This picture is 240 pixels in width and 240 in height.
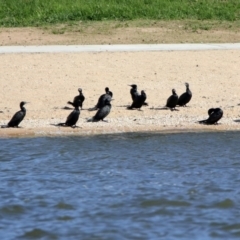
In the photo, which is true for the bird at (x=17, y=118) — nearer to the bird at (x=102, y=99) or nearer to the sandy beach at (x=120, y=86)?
the sandy beach at (x=120, y=86)

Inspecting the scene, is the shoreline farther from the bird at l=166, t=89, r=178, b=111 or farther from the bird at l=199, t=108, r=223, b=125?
the bird at l=166, t=89, r=178, b=111

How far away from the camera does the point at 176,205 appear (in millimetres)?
12328

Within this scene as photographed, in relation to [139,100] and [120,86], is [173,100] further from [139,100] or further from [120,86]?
[120,86]

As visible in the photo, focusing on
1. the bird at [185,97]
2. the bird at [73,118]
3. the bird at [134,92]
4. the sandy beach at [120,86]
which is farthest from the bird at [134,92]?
the bird at [73,118]

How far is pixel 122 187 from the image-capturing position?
43.0 feet

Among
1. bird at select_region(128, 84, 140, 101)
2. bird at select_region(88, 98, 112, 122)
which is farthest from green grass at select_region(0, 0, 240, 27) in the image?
bird at select_region(88, 98, 112, 122)

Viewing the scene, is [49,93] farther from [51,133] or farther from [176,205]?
[176,205]

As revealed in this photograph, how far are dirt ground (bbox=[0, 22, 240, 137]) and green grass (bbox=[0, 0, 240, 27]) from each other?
6078 mm

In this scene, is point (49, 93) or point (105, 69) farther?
point (105, 69)

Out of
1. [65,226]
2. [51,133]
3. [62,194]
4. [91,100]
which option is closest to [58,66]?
[91,100]

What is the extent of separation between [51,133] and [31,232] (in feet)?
16.9

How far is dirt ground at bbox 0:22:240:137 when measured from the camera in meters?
16.7

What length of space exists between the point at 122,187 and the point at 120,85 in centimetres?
629

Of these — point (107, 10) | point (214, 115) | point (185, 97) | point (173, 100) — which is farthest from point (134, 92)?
point (107, 10)
